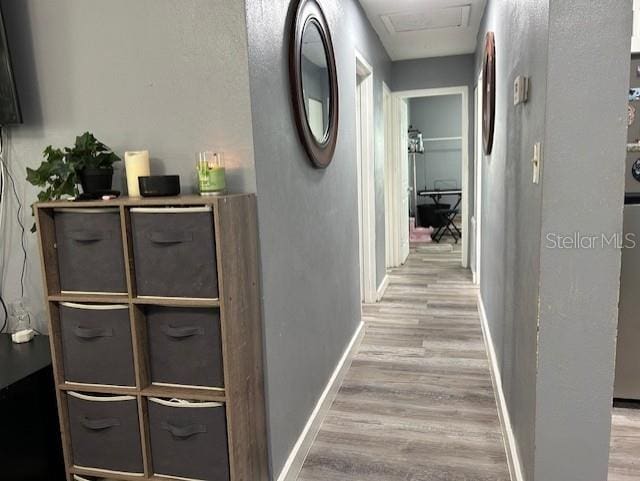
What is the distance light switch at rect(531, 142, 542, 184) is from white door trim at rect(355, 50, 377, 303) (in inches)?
96.6

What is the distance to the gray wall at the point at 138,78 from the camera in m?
1.62

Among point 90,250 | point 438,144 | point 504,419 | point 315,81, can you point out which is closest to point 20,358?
point 90,250

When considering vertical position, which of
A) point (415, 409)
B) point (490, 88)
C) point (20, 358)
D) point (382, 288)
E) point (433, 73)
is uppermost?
point (433, 73)

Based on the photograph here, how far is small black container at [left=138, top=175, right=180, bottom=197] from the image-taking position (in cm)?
157

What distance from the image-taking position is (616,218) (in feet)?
4.45

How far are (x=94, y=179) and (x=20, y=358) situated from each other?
79 centimetres

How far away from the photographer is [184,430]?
5.22 feet

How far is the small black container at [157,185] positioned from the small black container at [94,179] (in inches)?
7.0

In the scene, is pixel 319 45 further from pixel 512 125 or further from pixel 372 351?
pixel 372 351

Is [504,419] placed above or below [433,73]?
below

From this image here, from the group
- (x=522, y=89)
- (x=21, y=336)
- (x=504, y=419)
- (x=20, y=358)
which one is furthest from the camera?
(x=504, y=419)

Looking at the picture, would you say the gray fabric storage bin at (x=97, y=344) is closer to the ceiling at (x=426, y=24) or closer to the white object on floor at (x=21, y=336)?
the white object on floor at (x=21, y=336)

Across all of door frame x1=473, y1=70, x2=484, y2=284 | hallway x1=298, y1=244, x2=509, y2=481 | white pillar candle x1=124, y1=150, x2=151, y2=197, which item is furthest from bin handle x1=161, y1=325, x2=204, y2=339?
door frame x1=473, y1=70, x2=484, y2=284

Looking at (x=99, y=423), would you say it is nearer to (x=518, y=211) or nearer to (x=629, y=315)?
(x=518, y=211)
